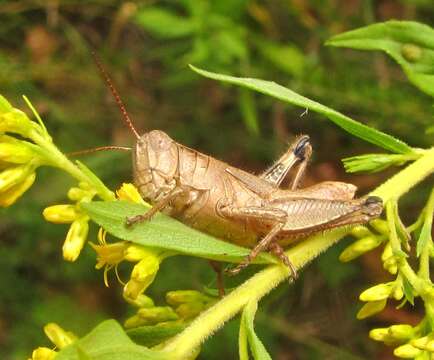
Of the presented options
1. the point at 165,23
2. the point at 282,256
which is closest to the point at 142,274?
the point at 282,256

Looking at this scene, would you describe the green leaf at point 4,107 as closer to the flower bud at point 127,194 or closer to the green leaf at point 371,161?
the flower bud at point 127,194

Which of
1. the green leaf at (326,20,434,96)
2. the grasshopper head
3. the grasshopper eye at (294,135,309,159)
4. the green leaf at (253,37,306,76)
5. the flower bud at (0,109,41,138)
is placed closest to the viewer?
the flower bud at (0,109,41,138)

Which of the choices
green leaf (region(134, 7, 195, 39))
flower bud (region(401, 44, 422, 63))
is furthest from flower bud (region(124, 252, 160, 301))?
green leaf (region(134, 7, 195, 39))

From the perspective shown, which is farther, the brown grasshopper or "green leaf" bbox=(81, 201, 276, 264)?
the brown grasshopper

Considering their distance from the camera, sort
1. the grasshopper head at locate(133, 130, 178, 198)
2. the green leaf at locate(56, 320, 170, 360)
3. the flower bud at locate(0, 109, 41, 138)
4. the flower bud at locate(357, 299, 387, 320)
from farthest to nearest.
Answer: the grasshopper head at locate(133, 130, 178, 198)
the flower bud at locate(357, 299, 387, 320)
the flower bud at locate(0, 109, 41, 138)
the green leaf at locate(56, 320, 170, 360)

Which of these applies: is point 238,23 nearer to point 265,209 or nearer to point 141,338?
point 265,209

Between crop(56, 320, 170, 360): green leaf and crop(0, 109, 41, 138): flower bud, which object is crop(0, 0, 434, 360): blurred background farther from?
crop(56, 320, 170, 360): green leaf

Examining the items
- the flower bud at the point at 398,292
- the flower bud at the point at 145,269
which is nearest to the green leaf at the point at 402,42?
the flower bud at the point at 398,292

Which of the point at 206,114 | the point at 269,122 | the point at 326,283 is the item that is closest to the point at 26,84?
the point at 206,114
